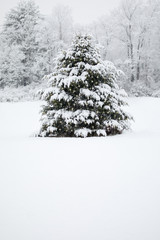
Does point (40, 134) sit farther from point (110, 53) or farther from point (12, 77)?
point (110, 53)

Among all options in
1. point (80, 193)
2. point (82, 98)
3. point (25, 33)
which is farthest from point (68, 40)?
point (80, 193)

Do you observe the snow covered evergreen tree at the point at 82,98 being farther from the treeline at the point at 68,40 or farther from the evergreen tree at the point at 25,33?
the evergreen tree at the point at 25,33

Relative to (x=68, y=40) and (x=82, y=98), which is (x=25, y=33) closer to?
(x=68, y=40)

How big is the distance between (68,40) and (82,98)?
1750 cm

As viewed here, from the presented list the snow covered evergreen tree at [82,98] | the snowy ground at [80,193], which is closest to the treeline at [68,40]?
the snow covered evergreen tree at [82,98]

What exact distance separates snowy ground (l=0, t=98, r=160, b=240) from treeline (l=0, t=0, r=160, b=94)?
14827 millimetres

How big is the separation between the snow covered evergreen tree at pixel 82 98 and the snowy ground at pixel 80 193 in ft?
5.84

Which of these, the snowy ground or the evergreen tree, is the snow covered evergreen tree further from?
the evergreen tree

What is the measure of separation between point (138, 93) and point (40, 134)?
1336cm

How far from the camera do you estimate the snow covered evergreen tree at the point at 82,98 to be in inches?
207

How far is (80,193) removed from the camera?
1.93 meters

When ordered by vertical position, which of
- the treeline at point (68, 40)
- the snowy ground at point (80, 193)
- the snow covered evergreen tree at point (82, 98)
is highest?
the treeline at point (68, 40)

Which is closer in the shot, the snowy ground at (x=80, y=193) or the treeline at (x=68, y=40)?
the snowy ground at (x=80, y=193)

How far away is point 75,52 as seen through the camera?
224 inches
